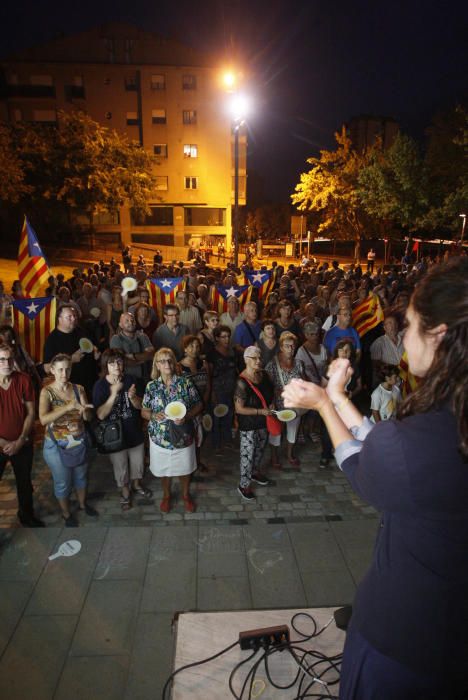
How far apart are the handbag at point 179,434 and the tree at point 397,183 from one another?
26.1 meters

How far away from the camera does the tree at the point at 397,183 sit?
1065 inches

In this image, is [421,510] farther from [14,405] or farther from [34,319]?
[34,319]

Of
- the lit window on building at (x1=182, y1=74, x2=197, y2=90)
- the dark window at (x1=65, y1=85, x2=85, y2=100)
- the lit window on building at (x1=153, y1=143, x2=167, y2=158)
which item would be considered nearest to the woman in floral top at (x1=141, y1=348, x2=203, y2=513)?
the lit window on building at (x1=153, y1=143, x2=167, y2=158)

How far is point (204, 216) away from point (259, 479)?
4640 centimetres

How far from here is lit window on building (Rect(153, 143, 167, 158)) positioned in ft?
152

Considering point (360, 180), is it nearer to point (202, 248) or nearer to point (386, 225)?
point (386, 225)

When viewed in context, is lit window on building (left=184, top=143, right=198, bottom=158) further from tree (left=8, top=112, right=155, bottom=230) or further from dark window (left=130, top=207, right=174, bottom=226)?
tree (left=8, top=112, right=155, bottom=230)

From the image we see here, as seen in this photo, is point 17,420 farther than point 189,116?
No

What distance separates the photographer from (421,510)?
4.85ft

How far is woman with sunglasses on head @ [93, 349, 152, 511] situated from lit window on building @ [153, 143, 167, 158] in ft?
151

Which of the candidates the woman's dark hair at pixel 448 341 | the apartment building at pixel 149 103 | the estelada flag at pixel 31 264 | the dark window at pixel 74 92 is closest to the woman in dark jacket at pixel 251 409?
the woman's dark hair at pixel 448 341

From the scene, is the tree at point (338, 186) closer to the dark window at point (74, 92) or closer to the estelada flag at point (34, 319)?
the dark window at point (74, 92)

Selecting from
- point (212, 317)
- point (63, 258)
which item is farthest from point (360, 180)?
point (212, 317)

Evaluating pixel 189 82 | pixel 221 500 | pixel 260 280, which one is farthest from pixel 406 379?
pixel 189 82
